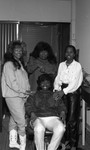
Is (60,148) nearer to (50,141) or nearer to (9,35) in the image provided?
(50,141)

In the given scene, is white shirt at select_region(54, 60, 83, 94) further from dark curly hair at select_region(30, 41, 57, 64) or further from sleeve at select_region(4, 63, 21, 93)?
sleeve at select_region(4, 63, 21, 93)

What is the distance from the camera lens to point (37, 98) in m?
3.59

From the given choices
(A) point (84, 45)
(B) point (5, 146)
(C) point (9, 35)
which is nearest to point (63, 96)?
(B) point (5, 146)

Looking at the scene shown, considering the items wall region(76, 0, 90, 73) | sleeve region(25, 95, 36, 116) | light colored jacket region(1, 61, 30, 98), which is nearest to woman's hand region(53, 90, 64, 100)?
sleeve region(25, 95, 36, 116)

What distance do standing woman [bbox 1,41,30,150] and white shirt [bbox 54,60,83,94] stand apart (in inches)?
16.6

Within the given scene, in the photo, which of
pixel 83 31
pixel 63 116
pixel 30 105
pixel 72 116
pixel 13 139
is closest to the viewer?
pixel 63 116

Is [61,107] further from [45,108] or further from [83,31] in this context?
[83,31]

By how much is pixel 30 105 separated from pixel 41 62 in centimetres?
73

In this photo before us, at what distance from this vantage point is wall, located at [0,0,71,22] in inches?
251

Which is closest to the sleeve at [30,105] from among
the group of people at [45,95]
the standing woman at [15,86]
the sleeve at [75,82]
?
the group of people at [45,95]

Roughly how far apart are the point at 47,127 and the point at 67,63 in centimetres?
85

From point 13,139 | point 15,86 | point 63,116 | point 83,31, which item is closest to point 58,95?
point 63,116

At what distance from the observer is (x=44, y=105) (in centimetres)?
357

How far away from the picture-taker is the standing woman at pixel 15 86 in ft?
11.9
